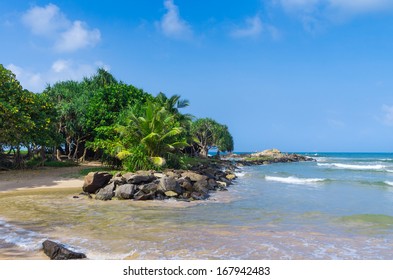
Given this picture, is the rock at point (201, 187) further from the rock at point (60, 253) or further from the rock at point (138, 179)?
the rock at point (60, 253)

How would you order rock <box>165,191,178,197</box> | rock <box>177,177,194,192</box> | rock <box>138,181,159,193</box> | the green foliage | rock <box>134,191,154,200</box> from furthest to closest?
the green foliage, rock <box>177,177,194,192</box>, rock <box>165,191,178,197</box>, rock <box>138,181,159,193</box>, rock <box>134,191,154,200</box>

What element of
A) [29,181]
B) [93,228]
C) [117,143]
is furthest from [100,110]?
[93,228]

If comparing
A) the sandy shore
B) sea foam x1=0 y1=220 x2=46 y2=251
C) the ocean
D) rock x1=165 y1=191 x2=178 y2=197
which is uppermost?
the sandy shore

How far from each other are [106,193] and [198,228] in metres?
7.20

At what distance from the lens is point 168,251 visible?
7191 millimetres

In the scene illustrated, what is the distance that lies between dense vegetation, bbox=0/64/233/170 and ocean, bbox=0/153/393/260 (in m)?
8.25

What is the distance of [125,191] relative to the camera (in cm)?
1537

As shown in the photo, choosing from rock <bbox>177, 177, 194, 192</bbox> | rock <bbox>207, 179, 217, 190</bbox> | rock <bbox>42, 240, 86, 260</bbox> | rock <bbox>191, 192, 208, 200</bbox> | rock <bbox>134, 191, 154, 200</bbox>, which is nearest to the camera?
rock <bbox>42, 240, 86, 260</bbox>

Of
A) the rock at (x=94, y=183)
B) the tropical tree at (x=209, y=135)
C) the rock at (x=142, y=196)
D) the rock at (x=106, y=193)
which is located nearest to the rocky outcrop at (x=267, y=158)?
the tropical tree at (x=209, y=135)

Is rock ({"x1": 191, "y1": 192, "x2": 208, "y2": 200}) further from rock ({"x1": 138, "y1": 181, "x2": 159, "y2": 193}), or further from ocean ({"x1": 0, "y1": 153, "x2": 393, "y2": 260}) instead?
rock ({"x1": 138, "y1": 181, "x2": 159, "y2": 193})

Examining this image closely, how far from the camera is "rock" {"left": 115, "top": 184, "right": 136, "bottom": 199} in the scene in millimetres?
15328

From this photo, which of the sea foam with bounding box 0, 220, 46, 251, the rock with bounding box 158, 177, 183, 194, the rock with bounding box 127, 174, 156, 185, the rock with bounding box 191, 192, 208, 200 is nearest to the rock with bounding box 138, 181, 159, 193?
the rock with bounding box 158, 177, 183, 194

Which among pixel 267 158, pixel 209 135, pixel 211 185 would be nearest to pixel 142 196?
pixel 211 185

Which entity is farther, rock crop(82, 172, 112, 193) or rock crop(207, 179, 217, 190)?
rock crop(207, 179, 217, 190)
